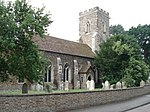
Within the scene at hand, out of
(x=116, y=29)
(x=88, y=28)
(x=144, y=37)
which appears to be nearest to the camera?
(x=88, y=28)

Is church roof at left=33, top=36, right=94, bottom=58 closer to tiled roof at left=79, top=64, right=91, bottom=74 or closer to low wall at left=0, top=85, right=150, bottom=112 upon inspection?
tiled roof at left=79, top=64, right=91, bottom=74

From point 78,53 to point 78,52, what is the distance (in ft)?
1.64

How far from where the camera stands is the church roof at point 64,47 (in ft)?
117

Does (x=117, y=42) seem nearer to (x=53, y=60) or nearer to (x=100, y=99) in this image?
(x=53, y=60)

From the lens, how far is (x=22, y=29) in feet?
50.1

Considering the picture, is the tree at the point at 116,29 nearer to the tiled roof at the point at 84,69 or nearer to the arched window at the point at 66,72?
the tiled roof at the point at 84,69

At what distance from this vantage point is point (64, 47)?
39844mm

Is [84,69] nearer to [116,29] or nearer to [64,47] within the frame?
[64,47]

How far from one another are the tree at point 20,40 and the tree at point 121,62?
21.9m

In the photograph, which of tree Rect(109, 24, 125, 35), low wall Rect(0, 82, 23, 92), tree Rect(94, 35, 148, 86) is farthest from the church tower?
tree Rect(109, 24, 125, 35)

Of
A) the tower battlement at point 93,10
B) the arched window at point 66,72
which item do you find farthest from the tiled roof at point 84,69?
the tower battlement at point 93,10

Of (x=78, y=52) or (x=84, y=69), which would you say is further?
(x=78, y=52)

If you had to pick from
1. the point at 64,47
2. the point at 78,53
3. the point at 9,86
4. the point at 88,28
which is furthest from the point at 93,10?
the point at 9,86

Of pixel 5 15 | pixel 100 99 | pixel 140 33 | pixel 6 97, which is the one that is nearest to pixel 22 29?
pixel 5 15
